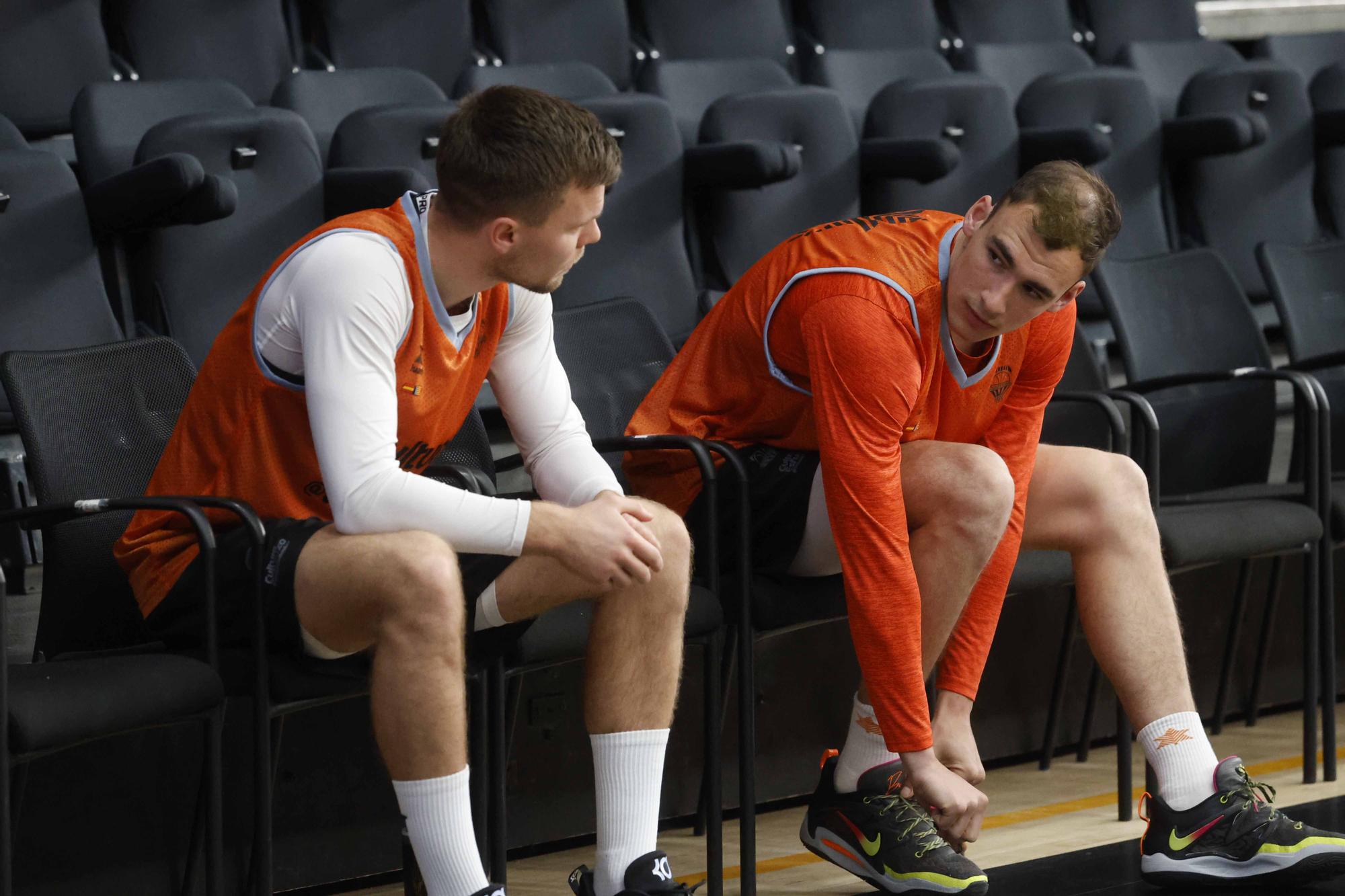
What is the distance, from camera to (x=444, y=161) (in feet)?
6.30

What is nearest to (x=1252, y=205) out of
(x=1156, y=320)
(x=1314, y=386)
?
(x=1156, y=320)

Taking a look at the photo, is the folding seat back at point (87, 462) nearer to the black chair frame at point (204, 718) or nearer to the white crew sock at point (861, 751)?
the black chair frame at point (204, 718)

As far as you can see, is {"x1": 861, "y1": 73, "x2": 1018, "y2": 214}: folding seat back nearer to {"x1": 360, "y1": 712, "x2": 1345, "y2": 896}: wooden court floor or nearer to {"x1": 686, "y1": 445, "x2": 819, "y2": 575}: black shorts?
{"x1": 360, "y1": 712, "x2": 1345, "y2": 896}: wooden court floor

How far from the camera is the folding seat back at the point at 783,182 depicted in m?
3.45

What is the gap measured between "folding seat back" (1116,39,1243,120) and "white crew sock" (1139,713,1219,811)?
234cm

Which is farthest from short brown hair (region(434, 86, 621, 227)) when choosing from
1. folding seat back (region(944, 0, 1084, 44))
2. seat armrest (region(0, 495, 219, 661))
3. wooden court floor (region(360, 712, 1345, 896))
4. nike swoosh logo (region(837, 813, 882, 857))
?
folding seat back (region(944, 0, 1084, 44))

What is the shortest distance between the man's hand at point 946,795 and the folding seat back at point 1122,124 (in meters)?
2.08

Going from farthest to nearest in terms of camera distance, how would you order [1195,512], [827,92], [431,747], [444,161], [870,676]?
[827,92] → [1195,512] → [870,676] → [444,161] → [431,747]

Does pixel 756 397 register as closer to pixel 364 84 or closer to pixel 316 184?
pixel 316 184

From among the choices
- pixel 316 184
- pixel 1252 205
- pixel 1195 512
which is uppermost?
pixel 316 184

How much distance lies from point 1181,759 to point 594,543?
81cm

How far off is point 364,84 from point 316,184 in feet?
1.87

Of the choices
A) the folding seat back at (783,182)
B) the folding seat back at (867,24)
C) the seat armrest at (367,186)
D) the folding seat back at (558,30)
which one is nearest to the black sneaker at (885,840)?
the seat armrest at (367,186)

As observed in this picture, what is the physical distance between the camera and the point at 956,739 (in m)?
2.19
